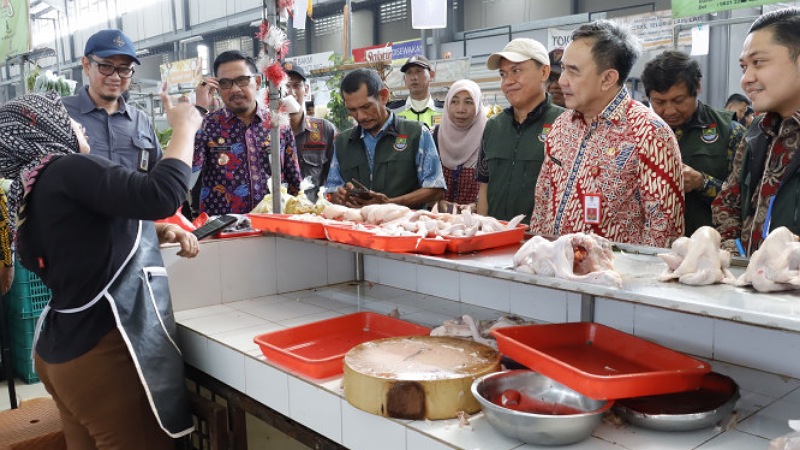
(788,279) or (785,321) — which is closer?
(785,321)

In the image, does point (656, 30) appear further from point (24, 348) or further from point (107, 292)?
point (107, 292)

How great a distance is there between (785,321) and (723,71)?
303 inches

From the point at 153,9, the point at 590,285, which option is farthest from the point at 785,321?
the point at 153,9

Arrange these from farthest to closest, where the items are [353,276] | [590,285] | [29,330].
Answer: [29,330] → [353,276] → [590,285]

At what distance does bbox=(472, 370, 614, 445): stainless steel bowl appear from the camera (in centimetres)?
141

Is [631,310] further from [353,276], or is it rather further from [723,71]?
[723,71]

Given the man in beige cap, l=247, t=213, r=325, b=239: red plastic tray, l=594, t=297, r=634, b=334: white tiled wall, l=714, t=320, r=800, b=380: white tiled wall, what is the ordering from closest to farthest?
l=714, t=320, r=800, b=380: white tiled wall → l=594, t=297, r=634, b=334: white tiled wall → l=247, t=213, r=325, b=239: red plastic tray → the man in beige cap

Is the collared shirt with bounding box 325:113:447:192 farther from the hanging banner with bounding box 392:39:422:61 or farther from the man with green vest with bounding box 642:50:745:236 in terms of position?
the hanging banner with bounding box 392:39:422:61

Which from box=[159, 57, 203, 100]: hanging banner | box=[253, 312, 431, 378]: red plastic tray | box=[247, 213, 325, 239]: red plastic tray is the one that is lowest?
box=[253, 312, 431, 378]: red plastic tray

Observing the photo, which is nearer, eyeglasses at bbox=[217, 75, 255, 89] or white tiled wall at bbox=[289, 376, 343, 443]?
white tiled wall at bbox=[289, 376, 343, 443]

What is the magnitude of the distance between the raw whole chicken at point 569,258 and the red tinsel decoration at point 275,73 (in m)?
1.52

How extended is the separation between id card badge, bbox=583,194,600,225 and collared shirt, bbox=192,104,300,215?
1.90 m

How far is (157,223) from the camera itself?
2.53 metres

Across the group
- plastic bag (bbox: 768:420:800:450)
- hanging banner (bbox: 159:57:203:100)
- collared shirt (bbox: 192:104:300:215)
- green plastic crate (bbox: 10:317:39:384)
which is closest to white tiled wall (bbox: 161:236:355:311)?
collared shirt (bbox: 192:104:300:215)
